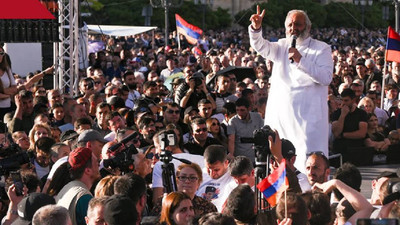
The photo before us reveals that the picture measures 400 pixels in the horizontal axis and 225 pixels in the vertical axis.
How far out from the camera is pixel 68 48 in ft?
53.3

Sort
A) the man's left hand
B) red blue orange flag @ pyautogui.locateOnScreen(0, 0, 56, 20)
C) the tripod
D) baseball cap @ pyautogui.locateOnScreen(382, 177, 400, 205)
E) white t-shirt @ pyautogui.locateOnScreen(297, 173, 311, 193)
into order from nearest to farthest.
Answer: baseball cap @ pyautogui.locateOnScreen(382, 177, 400, 205), the tripod, white t-shirt @ pyautogui.locateOnScreen(297, 173, 311, 193), the man's left hand, red blue orange flag @ pyautogui.locateOnScreen(0, 0, 56, 20)

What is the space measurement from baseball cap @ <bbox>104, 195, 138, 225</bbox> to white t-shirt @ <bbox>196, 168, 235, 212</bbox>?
9.13 feet

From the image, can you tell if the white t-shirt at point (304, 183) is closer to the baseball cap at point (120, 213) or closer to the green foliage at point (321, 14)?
the baseball cap at point (120, 213)

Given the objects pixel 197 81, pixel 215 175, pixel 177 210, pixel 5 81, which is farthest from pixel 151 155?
pixel 197 81

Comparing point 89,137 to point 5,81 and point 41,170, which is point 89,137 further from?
point 5,81

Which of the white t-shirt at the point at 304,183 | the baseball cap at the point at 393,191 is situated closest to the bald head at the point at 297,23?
the white t-shirt at the point at 304,183

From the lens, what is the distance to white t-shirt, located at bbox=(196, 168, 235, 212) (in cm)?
895

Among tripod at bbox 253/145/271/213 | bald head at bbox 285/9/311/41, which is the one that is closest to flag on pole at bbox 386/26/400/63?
bald head at bbox 285/9/311/41

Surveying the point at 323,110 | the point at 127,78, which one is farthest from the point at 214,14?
the point at 323,110

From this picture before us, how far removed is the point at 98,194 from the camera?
295 inches

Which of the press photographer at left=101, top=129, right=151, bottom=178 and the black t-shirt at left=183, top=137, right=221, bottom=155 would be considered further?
the black t-shirt at left=183, top=137, right=221, bottom=155

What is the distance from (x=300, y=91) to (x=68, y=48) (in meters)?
7.10

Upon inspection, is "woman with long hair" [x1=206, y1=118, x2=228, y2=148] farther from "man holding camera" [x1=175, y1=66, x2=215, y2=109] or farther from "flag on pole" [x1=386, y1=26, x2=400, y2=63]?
"flag on pole" [x1=386, y1=26, x2=400, y2=63]

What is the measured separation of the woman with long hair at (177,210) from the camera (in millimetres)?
6840
